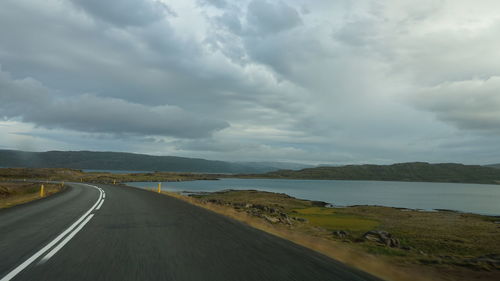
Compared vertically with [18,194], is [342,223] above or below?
below

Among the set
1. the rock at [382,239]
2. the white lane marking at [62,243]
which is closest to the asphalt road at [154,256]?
the white lane marking at [62,243]

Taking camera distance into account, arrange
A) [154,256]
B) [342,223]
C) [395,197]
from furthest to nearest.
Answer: [395,197] < [342,223] < [154,256]

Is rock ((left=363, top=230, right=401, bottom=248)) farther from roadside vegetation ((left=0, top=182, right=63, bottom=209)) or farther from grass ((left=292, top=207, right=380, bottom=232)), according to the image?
roadside vegetation ((left=0, top=182, right=63, bottom=209))

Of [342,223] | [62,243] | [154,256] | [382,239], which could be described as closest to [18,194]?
[62,243]

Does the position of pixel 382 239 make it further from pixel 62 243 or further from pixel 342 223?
pixel 342 223

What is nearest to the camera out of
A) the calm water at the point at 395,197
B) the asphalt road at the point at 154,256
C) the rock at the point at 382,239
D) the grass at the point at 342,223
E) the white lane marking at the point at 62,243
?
the asphalt road at the point at 154,256

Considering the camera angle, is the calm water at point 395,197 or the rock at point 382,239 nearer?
the rock at point 382,239

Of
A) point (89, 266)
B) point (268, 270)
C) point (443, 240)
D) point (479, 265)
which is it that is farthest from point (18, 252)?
point (443, 240)

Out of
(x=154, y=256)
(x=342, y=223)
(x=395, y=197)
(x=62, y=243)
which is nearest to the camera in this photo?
(x=154, y=256)

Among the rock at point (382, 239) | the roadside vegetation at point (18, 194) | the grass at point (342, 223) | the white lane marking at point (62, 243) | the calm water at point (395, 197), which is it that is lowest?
the calm water at point (395, 197)

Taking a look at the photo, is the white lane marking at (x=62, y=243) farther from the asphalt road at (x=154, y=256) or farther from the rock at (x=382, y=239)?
the rock at (x=382, y=239)

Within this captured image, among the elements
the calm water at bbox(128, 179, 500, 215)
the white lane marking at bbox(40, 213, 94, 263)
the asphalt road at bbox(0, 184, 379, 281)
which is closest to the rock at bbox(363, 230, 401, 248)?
the asphalt road at bbox(0, 184, 379, 281)

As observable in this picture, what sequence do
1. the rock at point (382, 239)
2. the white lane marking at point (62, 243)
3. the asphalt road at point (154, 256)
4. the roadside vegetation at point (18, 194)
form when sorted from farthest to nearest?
1. the roadside vegetation at point (18, 194)
2. the rock at point (382, 239)
3. the white lane marking at point (62, 243)
4. the asphalt road at point (154, 256)

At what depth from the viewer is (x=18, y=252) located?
6504mm
